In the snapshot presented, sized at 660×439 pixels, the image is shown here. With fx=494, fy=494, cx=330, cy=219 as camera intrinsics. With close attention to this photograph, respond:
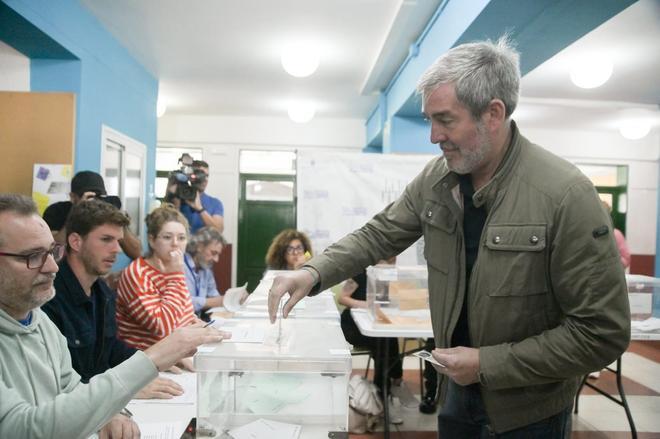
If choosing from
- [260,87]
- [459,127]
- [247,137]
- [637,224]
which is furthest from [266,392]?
[637,224]

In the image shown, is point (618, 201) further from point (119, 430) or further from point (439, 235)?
point (119, 430)

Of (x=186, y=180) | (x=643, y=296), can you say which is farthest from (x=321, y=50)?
(x=643, y=296)

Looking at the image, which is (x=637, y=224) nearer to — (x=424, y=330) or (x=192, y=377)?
(x=424, y=330)

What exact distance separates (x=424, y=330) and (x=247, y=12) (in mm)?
2833

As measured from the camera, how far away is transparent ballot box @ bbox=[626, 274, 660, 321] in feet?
10.4

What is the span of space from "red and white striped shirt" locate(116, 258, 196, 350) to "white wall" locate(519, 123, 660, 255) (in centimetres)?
718

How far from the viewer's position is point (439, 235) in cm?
131

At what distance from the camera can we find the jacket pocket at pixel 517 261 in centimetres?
110

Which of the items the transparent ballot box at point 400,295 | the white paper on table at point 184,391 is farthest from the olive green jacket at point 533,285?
the transparent ballot box at point 400,295

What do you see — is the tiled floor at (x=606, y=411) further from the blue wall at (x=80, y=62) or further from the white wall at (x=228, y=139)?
the white wall at (x=228, y=139)

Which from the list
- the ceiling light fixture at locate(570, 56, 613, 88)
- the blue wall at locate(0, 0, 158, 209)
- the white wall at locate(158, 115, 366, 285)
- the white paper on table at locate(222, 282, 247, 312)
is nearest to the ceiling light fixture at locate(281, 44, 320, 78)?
the blue wall at locate(0, 0, 158, 209)

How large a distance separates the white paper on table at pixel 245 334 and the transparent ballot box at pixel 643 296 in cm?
276

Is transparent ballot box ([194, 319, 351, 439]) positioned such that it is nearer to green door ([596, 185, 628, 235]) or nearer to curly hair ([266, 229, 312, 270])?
curly hair ([266, 229, 312, 270])

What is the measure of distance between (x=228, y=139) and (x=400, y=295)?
18.3ft
